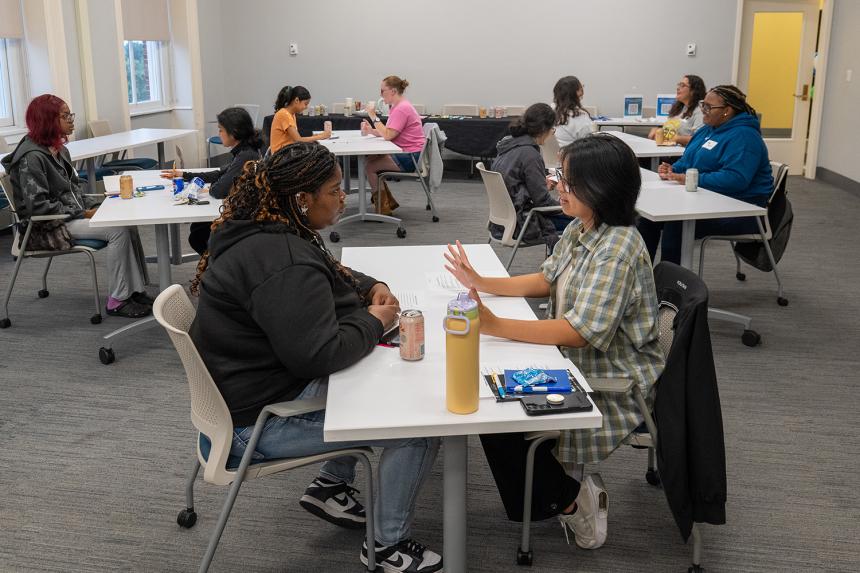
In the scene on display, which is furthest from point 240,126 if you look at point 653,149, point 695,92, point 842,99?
point 842,99

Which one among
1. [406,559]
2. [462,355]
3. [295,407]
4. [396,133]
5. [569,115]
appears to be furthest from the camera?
[396,133]

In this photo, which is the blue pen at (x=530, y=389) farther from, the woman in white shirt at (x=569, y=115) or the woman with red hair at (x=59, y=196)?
the woman in white shirt at (x=569, y=115)

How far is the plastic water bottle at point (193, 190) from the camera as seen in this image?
166 inches

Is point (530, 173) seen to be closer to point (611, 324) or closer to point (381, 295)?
point (381, 295)

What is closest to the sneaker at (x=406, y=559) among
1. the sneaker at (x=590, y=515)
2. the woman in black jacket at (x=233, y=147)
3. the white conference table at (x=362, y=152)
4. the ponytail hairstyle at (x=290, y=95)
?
the sneaker at (x=590, y=515)

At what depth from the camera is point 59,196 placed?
4.47m

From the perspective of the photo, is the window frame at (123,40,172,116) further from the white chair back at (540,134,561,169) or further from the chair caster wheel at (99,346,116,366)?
the chair caster wheel at (99,346,116,366)

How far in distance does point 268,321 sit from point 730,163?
321cm

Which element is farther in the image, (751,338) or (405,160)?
(405,160)

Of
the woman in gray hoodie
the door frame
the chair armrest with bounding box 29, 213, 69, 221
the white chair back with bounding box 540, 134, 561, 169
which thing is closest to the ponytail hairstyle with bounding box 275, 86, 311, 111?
the white chair back with bounding box 540, 134, 561, 169

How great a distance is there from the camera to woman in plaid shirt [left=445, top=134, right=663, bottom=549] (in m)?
2.16

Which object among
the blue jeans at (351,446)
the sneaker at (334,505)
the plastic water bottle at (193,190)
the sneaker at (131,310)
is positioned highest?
the plastic water bottle at (193,190)

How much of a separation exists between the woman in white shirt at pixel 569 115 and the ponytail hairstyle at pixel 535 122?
2.08 meters

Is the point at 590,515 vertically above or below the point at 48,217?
below
